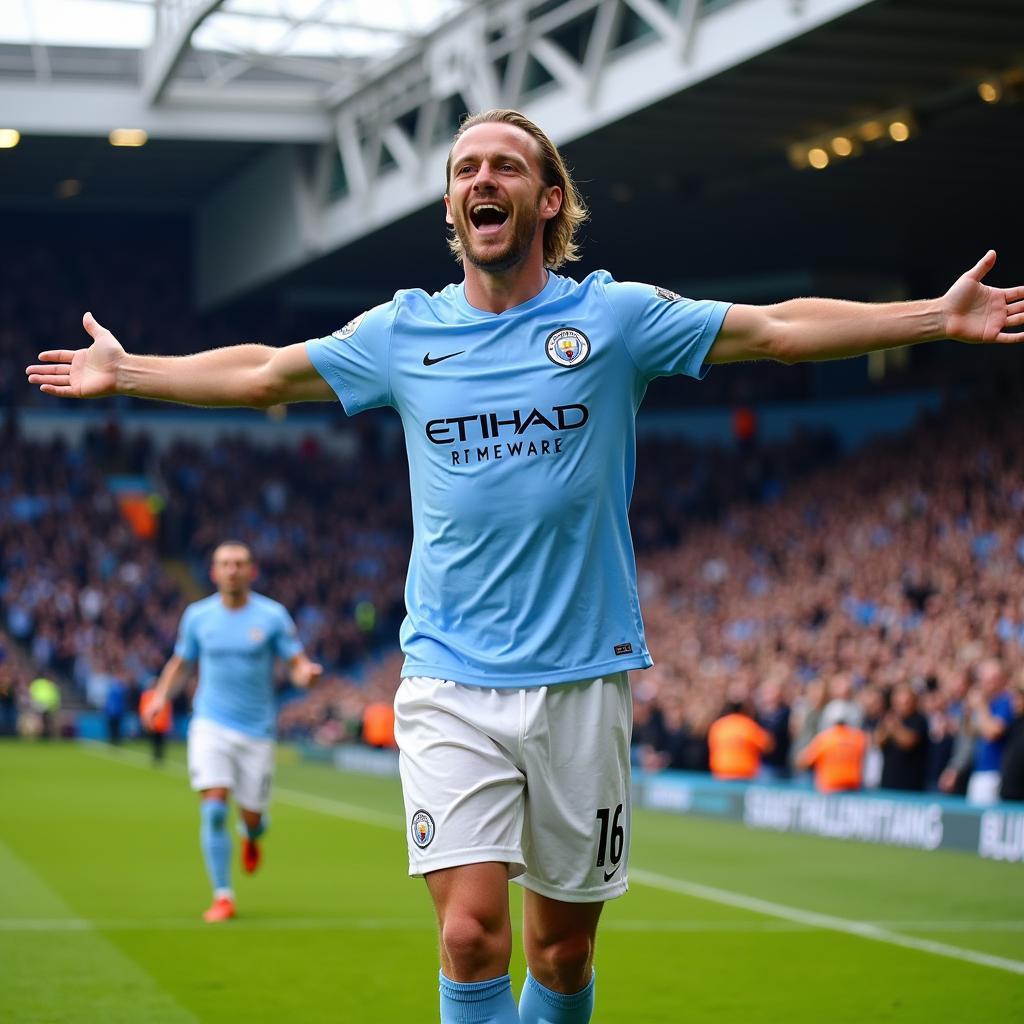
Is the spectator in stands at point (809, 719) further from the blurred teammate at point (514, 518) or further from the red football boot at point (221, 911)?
Result: the blurred teammate at point (514, 518)

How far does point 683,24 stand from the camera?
75.6 feet

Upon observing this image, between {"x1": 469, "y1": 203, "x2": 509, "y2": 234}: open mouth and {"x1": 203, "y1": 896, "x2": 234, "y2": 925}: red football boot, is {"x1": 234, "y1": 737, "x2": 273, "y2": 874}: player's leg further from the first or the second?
{"x1": 469, "y1": 203, "x2": 509, "y2": 234}: open mouth

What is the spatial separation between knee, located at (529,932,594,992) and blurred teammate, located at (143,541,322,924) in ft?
21.9

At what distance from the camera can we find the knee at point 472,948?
15.4 ft

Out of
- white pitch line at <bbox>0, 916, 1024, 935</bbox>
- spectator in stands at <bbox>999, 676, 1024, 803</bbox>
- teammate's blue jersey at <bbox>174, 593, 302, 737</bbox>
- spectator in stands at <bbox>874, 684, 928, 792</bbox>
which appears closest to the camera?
white pitch line at <bbox>0, 916, 1024, 935</bbox>

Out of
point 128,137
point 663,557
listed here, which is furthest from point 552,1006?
point 128,137

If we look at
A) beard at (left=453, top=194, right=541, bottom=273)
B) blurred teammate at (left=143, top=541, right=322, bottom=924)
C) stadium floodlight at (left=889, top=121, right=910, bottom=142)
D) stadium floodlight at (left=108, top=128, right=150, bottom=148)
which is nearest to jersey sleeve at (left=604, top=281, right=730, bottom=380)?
beard at (left=453, top=194, right=541, bottom=273)

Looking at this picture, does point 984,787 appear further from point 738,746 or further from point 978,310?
point 978,310

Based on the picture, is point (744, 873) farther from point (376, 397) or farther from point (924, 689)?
point (376, 397)

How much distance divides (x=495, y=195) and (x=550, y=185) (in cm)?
28

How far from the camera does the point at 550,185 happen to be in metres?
5.10

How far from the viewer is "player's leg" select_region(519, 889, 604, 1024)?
504cm

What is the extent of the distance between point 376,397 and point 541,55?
2240cm

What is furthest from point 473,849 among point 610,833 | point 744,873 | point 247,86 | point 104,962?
point 247,86
